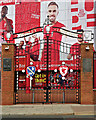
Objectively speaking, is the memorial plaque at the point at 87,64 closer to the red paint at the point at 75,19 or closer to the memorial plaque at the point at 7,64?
the memorial plaque at the point at 7,64

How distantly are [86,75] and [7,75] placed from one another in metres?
5.14

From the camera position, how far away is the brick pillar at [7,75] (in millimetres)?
12336

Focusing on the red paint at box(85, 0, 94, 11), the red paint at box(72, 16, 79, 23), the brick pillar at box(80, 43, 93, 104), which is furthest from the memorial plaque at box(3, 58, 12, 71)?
the red paint at box(85, 0, 94, 11)

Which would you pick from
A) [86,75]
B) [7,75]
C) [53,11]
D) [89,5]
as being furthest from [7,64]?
[89,5]

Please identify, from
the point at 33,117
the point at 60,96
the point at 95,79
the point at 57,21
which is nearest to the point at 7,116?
the point at 33,117

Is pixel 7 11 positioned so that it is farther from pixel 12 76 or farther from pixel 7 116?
pixel 7 116

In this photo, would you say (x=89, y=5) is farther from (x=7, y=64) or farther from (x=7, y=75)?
(x=7, y=75)

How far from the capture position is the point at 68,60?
17.1 metres

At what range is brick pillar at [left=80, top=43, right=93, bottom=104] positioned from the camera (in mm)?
12297

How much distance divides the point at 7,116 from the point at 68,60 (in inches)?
349

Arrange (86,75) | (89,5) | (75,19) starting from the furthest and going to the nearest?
(75,19) < (89,5) < (86,75)

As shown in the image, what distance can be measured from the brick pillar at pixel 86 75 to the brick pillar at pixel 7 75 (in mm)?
4533

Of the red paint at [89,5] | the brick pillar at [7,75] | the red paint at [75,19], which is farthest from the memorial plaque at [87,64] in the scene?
the red paint at [89,5]

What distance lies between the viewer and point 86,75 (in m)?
12.4
